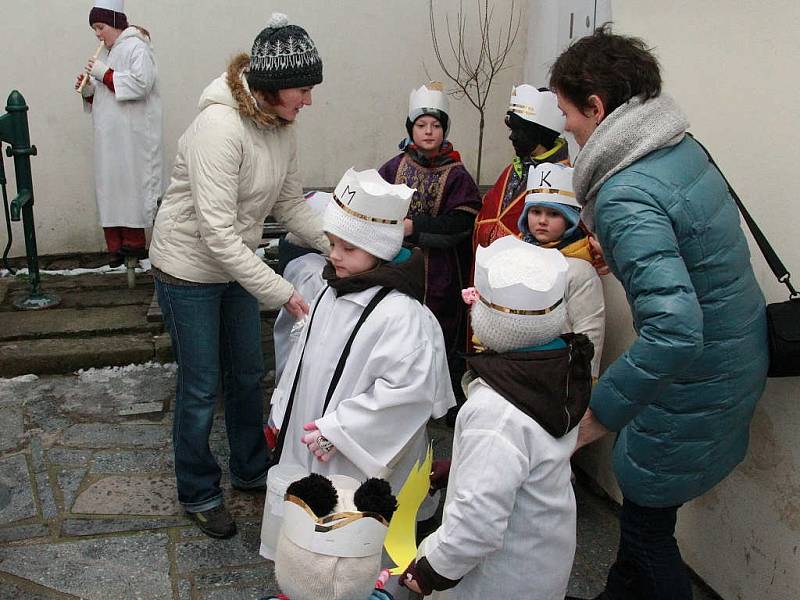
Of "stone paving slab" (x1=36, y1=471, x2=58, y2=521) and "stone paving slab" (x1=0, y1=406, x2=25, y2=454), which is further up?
"stone paving slab" (x1=0, y1=406, x2=25, y2=454)

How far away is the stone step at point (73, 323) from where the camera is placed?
5547 mm

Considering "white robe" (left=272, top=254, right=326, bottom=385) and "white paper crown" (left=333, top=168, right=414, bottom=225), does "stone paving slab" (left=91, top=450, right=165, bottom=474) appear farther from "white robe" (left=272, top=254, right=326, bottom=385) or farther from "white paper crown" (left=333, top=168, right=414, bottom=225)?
"white paper crown" (left=333, top=168, right=414, bottom=225)

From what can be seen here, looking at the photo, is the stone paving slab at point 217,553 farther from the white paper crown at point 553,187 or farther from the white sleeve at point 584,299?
the white paper crown at point 553,187

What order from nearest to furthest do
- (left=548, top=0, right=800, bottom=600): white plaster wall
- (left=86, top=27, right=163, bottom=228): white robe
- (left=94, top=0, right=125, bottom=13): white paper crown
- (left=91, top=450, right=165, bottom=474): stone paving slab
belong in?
(left=548, top=0, right=800, bottom=600): white plaster wall
(left=91, top=450, right=165, bottom=474): stone paving slab
(left=94, top=0, right=125, bottom=13): white paper crown
(left=86, top=27, right=163, bottom=228): white robe

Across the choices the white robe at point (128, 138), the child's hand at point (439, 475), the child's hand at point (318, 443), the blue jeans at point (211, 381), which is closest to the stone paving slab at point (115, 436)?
the blue jeans at point (211, 381)

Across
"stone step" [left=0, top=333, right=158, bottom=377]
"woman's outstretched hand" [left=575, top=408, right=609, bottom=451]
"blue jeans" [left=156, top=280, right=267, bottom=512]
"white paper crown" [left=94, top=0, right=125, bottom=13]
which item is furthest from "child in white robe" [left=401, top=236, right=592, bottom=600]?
"white paper crown" [left=94, top=0, right=125, bottom=13]

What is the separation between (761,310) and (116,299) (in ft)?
15.3

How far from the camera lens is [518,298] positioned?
6.90 feet

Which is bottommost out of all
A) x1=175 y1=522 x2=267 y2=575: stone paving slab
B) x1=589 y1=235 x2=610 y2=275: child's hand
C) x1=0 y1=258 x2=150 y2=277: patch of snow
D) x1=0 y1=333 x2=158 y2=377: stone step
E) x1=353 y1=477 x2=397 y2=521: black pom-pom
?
x1=175 y1=522 x2=267 y2=575: stone paving slab

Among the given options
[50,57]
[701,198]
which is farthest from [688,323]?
[50,57]

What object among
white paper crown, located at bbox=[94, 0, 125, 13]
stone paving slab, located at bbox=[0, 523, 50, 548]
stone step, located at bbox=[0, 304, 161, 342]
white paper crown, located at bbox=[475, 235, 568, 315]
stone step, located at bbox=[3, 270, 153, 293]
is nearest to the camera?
white paper crown, located at bbox=[475, 235, 568, 315]

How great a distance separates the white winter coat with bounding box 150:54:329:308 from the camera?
129 inches

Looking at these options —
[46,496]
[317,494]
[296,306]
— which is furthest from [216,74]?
[317,494]

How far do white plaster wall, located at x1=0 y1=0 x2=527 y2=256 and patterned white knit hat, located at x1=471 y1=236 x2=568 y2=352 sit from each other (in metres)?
5.33
